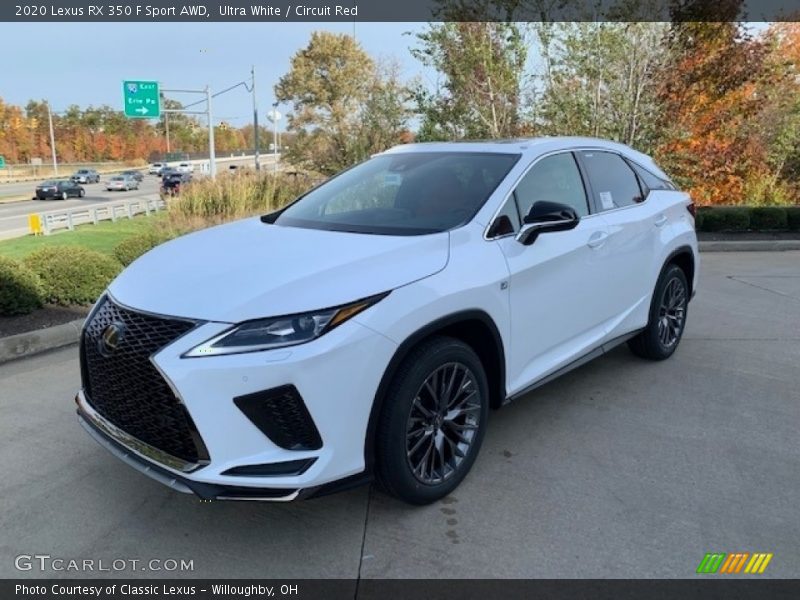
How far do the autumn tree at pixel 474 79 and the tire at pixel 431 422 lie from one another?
996cm

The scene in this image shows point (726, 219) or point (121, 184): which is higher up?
point (121, 184)

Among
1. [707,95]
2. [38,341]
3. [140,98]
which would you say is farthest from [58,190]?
[38,341]

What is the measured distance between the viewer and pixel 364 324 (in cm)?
252

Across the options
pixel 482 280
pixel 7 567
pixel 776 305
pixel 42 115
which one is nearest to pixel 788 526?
pixel 482 280

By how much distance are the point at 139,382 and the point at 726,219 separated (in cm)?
1178

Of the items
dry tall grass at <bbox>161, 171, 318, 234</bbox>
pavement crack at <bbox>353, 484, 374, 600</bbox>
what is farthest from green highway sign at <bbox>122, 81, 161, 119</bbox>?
pavement crack at <bbox>353, 484, 374, 600</bbox>

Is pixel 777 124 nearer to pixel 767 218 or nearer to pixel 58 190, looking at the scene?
pixel 767 218

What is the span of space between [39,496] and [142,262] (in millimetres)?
1302

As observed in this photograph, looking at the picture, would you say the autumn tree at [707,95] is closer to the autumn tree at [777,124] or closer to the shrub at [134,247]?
the autumn tree at [777,124]

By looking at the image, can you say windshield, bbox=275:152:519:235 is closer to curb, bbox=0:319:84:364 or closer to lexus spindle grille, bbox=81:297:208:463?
lexus spindle grille, bbox=81:297:208:463

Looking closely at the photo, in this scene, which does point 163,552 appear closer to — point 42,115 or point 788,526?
point 788,526

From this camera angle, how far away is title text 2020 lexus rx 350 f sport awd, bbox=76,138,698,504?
2414 millimetres

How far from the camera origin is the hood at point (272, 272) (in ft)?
8.20

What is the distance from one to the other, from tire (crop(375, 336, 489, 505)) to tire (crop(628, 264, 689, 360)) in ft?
7.33
